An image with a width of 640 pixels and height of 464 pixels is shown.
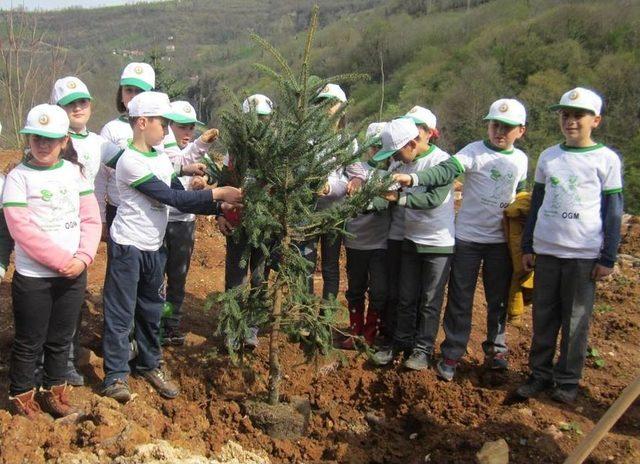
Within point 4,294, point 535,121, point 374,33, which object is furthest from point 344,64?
point 4,294

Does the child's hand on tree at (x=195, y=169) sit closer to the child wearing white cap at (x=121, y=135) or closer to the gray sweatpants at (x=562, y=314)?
the child wearing white cap at (x=121, y=135)

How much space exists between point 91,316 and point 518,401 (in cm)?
365

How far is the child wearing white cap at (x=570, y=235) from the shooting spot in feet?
13.4

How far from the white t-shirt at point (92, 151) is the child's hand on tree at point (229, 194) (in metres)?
0.97

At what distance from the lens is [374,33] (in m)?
67.1

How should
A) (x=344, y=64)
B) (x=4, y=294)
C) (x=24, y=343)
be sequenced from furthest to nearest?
(x=344, y=64)
(x=4, y=294)
(x=24, y=343)

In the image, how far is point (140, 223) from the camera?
393 cm

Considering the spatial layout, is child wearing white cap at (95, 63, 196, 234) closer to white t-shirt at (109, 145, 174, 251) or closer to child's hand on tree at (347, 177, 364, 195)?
white t-shirt at (109, 145, 174, 251)

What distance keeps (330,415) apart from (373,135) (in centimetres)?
205

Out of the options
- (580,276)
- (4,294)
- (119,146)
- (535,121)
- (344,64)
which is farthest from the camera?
(344,64)

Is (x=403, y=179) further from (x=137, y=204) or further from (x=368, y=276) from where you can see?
(x=137, y=204)

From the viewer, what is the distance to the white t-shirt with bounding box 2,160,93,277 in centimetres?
350

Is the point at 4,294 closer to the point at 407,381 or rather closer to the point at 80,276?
the point at 80,276

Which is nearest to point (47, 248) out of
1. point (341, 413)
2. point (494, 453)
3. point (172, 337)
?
point (172, 337)
